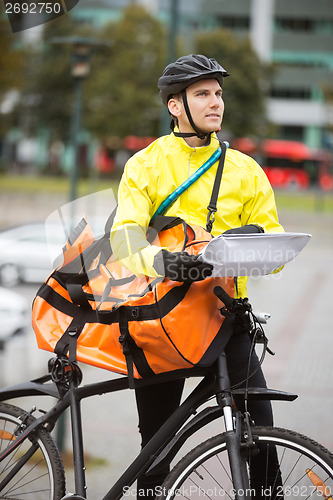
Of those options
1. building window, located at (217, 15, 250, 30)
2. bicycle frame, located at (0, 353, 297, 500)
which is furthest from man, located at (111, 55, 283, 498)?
building window, located at (217, 15, 250, 30)

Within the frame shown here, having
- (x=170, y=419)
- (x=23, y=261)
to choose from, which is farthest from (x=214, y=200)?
(x=23, y=261)

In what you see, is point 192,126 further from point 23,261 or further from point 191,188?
point 23,261

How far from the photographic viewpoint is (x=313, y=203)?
1366 inches

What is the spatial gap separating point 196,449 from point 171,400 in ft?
1.06

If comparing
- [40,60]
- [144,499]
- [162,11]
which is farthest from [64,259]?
[162,11]

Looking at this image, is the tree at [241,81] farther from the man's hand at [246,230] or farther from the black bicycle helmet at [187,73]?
the man's hand at [246,230]

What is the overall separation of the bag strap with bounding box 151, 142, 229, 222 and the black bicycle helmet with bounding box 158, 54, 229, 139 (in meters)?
0.08

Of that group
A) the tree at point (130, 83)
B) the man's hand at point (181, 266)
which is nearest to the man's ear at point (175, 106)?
the man's hand at point (181, 266)

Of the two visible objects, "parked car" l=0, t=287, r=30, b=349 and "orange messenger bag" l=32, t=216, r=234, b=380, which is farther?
"parked car" l=0, t=287, r=30, b=349

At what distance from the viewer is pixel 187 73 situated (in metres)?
2.34

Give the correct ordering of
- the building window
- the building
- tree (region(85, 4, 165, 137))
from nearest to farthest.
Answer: tree (region(85, 4, 165, 137))
the building
the building window

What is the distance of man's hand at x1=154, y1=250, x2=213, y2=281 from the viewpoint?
2.12m

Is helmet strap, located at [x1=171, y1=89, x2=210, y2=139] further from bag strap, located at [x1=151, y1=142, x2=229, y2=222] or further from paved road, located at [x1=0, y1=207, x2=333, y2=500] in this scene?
paved road, located at [x1=0, y1=207, x2=333, y2=500]

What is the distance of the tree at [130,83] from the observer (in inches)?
1639
